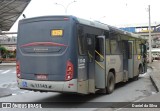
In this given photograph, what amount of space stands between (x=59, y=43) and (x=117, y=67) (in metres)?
5.08

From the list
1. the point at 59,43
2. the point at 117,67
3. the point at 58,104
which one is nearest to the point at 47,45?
the point at 59,43

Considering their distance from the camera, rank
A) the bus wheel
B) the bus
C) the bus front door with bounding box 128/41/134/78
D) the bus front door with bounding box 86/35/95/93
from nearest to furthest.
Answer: the bus < the bus front door with bounding box 86/35/95/93 < the bus wheel < the bus front door with bounding box 128/41/134/78

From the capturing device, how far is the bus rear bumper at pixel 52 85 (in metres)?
10.7

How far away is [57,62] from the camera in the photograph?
35.7 feet

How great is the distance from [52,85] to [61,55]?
0.97 metres

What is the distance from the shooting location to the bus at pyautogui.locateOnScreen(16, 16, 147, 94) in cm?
1081

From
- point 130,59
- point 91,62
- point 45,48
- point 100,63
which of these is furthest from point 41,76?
point 130,59

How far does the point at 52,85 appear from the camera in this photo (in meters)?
10.8

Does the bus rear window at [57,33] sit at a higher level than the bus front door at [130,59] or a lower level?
higher

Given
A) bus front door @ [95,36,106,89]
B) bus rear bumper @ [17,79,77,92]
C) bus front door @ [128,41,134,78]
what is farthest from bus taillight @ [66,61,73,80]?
bus front door @ [128,41,134,78]

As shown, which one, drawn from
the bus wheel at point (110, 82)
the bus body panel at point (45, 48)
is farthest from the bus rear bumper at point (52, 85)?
the bus wheel at point (110, 82)

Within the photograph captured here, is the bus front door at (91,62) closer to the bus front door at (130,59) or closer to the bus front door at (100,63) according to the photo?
the bus front door at (100,63)

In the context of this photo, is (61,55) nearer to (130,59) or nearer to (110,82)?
(110,82)

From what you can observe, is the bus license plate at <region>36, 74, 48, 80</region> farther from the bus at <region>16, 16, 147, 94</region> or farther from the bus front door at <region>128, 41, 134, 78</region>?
the bus front door at <region>128, 41, 134, 78</region>
